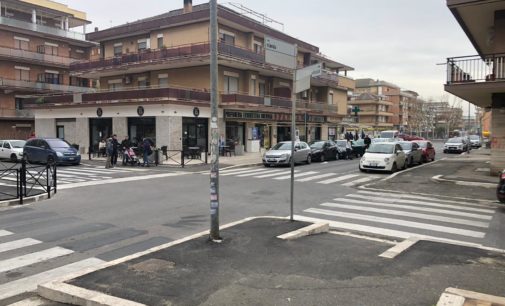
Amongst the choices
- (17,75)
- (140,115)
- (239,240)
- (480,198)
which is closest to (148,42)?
(140,115)

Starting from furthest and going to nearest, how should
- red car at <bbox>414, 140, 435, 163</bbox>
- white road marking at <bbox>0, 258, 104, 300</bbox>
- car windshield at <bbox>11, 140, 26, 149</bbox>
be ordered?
car windshield at <bbox>11, 140, 26, 149</bbox> < red car at <bbox>414, 140, 435, 163</bbox> < white road marking at <bbox>0, 258, 104, 300</bbox>

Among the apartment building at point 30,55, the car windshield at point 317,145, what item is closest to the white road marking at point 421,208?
the car windshield at point 317,145

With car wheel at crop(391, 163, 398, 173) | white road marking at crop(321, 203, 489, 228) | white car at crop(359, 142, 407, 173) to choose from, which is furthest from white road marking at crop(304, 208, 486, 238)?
car wheel at crop(391, 163, 398, 173)

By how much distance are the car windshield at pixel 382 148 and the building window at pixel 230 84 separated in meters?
15.3

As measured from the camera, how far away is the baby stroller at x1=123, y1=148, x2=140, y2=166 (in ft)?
78.7

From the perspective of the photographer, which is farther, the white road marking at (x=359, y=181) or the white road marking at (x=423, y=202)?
the white road marking at (x=359, y=181)

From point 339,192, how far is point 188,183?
5707mm

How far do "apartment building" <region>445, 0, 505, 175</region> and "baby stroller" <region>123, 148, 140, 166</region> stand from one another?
16.4 metres

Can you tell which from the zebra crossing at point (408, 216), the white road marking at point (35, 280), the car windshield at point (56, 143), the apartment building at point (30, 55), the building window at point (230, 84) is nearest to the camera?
the white road marking at point (35, 280)

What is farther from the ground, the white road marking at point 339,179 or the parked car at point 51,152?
the parked car at point 51,152

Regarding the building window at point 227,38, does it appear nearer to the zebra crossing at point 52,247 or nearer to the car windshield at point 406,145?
the car windshield at point 406,145

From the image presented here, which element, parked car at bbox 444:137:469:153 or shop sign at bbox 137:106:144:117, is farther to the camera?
parked car at bbox 444:137:469:153

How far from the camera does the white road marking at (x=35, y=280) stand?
16.9 feet

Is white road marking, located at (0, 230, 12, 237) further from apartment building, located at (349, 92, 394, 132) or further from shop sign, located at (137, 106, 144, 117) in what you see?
apartment building, located at (349, 92, 394, 132)
